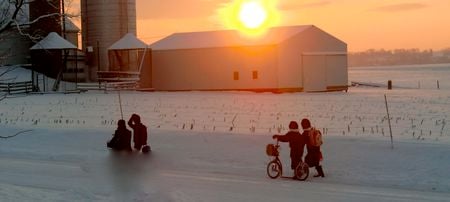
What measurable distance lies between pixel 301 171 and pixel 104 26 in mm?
48628

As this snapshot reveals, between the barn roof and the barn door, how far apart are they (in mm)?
2382

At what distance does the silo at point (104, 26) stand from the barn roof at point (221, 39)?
18.8 ft

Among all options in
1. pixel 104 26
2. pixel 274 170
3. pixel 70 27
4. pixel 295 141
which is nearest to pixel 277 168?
pixel 274 170

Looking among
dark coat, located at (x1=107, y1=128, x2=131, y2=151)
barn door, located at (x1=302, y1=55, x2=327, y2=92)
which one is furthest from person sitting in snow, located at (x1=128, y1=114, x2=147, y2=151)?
barn door, located at (x1=302, y1=55, x2=327, y2=92)

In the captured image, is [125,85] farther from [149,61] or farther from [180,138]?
[180,138]

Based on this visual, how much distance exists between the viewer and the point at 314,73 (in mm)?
48156

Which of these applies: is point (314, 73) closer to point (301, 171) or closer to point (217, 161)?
point (217, 161)

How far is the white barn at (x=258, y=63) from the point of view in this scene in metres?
46.8

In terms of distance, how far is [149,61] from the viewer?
5197 centimetres

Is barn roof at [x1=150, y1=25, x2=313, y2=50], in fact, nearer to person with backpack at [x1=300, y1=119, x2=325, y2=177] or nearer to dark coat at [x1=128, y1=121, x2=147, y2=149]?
dark coat at [x1=128, y1=121, x2=147, y2=149]

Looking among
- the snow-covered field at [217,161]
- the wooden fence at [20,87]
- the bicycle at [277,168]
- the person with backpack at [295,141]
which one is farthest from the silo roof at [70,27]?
the person with backpack at [295,141]

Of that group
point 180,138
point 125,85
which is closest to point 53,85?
point 125,85

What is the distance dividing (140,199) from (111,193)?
0.93 meters

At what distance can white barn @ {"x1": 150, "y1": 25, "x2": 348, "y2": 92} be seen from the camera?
46750 mm
